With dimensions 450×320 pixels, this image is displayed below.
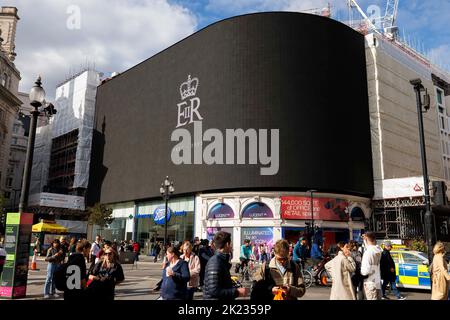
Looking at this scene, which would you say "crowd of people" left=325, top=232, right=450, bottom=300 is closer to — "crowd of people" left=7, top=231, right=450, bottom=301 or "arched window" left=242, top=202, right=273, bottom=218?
"crowd of people" left=7, top=231, right=450, bottom=301

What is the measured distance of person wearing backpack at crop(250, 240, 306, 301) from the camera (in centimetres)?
468

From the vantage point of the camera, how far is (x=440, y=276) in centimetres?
753

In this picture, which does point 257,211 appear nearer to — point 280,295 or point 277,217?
point 277,217

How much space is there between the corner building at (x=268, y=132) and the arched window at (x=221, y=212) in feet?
0.37

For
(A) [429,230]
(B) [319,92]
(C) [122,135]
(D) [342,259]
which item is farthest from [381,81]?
(D) [342,259]

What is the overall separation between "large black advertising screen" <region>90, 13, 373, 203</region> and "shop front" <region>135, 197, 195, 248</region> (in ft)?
7.25

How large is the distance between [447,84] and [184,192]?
158 feet

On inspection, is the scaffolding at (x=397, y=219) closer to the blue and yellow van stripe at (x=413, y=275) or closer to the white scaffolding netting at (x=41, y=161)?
the blue and yellow van stripe at (x=413, y=275)

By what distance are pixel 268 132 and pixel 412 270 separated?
24615 millimetres

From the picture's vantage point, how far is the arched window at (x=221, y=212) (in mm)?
39094

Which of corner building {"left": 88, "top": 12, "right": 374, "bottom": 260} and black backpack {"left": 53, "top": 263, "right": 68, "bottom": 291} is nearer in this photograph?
black backpack {"left": 53, "top": 263, "right": 68, "bottom": 291}

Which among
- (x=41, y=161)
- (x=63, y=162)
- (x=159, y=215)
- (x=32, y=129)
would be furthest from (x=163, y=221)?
(x=41, y=161)

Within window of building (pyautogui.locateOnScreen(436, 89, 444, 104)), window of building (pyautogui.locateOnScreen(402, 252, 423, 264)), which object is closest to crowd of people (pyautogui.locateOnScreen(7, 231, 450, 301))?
window of building (pyautogui.locateOnScreen(402, 252, 423, 264))

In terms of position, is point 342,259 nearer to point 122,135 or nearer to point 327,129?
point 327,129
